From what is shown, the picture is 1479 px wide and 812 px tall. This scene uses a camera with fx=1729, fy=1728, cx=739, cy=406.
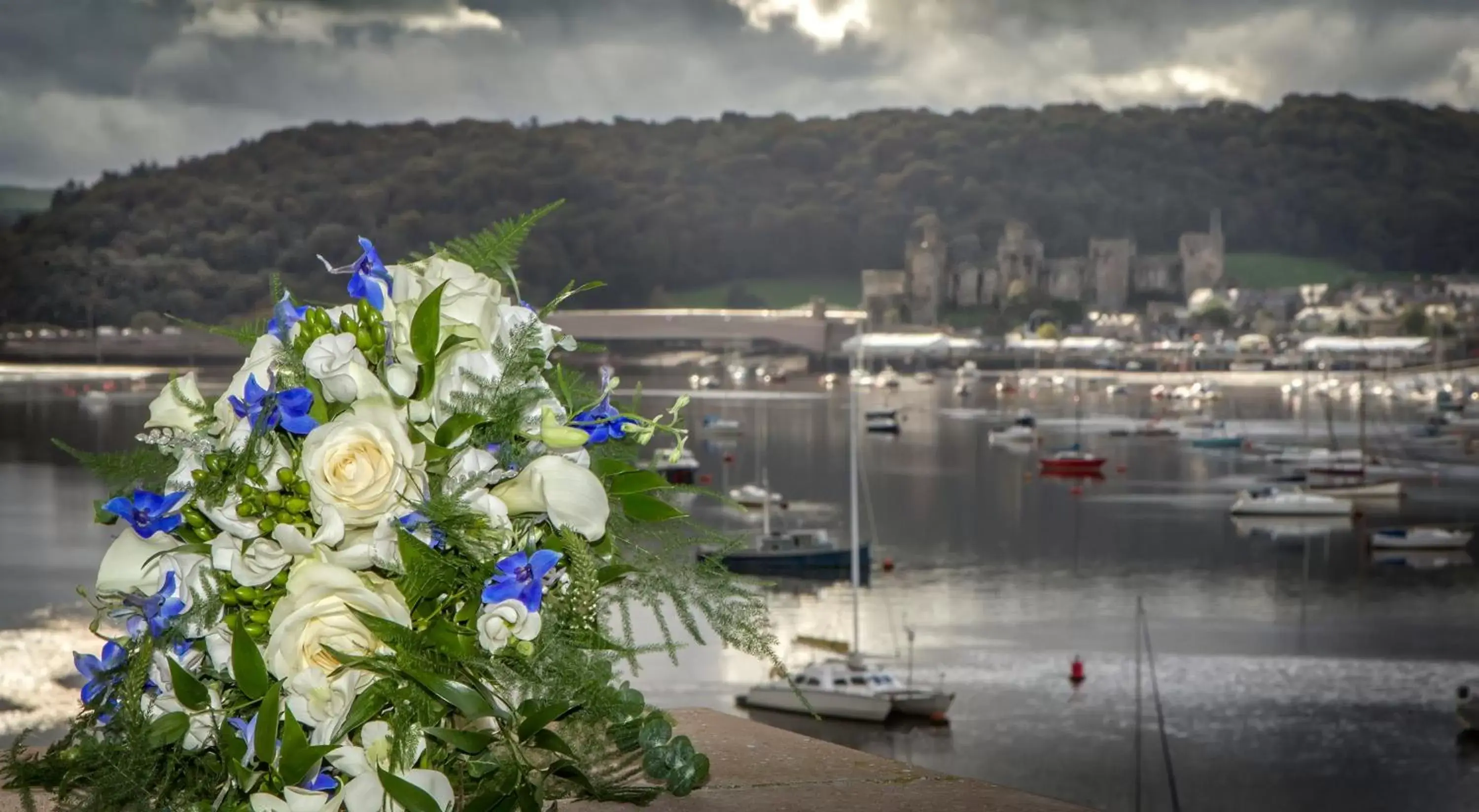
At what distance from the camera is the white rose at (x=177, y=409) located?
93 cm

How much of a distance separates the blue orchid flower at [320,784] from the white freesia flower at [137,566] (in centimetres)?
13

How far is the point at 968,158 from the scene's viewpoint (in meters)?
28.1

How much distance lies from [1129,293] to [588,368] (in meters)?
8.67

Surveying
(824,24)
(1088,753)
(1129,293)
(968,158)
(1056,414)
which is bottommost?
(1088,753)

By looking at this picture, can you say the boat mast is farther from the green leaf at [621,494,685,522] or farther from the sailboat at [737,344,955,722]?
the green leaf at [621,494,685,522]

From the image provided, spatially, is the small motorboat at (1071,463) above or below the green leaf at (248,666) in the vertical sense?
below

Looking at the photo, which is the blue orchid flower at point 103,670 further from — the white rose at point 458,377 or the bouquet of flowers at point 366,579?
the white rose at point 458,377

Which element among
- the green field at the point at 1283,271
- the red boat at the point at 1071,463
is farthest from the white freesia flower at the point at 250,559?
the green field at the point at 1283,271

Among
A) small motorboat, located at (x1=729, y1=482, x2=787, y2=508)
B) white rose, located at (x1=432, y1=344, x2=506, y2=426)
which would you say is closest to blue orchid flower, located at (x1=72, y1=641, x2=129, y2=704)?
white rose, located at (x1=432, y1=344, x2=506, y2=426)

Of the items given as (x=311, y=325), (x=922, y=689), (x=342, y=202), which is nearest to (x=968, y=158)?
(x=342, y=202)

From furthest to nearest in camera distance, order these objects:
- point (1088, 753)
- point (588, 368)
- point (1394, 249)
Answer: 1. point (1394, 249)
2. point (588, 368)
3. point (1088, 753)

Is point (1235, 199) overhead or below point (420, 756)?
overhead

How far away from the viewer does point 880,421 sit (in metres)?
27.2

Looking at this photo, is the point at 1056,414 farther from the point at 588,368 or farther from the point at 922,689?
the point at 922,689
